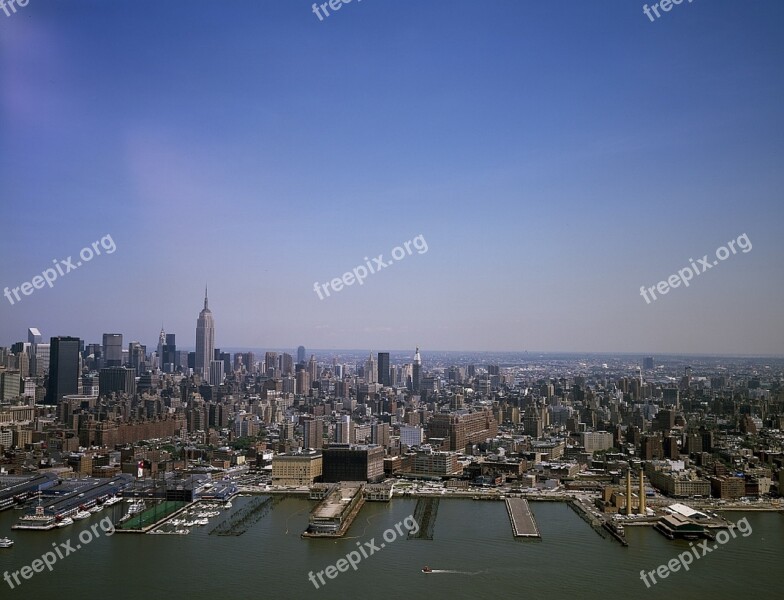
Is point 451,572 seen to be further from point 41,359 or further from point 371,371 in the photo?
point 371,371

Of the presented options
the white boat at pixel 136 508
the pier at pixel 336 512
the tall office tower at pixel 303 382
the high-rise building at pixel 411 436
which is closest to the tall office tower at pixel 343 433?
the high-rise building at pixel 411 436

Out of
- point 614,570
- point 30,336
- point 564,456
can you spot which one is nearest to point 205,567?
point 614,570

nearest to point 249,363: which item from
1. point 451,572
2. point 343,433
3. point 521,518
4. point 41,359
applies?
point 41,359

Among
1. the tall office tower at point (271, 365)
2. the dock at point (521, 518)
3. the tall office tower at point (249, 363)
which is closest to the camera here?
the dock at point (521, 518)

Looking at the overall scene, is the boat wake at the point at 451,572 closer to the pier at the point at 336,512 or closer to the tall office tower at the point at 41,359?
the pier at the point at 336,512

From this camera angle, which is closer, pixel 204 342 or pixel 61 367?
pixel 61 367

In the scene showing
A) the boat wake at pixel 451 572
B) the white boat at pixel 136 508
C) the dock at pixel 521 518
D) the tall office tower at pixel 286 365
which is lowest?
the dock at pixel 521 518

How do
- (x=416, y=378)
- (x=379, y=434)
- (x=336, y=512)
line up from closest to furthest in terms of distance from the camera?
1. (x=336, y=512)
2. (x=379, y=434)
3. (x=416, y=378)
